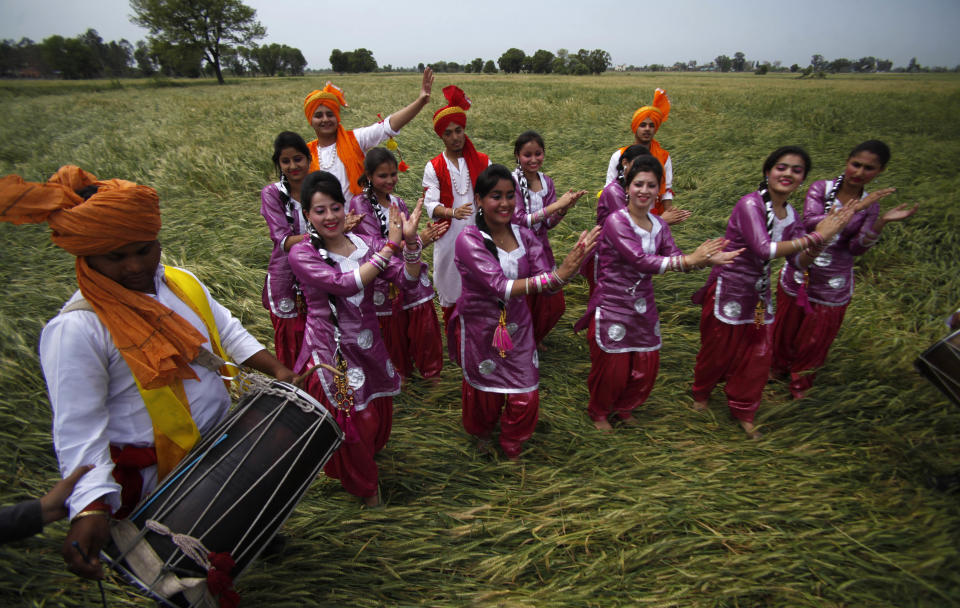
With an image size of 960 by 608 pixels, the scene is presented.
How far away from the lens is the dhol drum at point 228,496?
153cm

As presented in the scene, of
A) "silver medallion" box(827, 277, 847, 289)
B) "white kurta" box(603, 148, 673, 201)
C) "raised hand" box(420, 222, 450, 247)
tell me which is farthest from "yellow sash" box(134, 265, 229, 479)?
"silver medallion" box(827, 277, 847, 289)

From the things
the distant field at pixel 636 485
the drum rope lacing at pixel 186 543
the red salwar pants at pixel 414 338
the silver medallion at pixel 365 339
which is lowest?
the distant field at pixel 636 485

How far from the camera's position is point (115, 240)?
1.48 meters

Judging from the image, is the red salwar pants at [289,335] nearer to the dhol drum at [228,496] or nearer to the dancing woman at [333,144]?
the dancing woman at [333,144]

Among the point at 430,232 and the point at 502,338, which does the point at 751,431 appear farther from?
the point at 430,232

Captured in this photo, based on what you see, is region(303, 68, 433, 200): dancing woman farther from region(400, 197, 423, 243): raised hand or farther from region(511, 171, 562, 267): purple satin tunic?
region(400, 197, 423, 243): raised hand

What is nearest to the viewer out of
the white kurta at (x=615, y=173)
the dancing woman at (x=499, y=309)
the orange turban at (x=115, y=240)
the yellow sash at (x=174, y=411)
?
the orange turban at (x=115, y=240)

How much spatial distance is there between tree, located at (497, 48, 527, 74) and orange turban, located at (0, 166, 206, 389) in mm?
78235

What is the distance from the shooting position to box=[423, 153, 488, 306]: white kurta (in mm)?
3949

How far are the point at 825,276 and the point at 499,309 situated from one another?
2.67m

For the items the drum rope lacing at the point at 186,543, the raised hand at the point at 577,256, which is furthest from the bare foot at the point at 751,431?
the drum rope lacing at the point at 186,543

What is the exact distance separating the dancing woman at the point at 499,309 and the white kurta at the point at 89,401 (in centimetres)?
157

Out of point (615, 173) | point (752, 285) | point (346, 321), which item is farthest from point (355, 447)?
point (615, 173)

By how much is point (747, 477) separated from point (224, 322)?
9.89 ft
